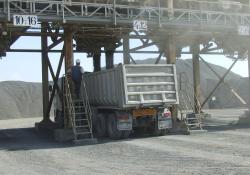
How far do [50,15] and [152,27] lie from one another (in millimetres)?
4774

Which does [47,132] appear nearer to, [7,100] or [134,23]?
[134,23]

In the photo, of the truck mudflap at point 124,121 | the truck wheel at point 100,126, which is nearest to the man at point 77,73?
the truck wheel at point 100,126

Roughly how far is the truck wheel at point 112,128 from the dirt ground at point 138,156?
64 centimetres

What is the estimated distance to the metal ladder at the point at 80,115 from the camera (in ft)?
64.0

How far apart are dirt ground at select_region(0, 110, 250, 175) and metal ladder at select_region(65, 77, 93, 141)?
93 cm

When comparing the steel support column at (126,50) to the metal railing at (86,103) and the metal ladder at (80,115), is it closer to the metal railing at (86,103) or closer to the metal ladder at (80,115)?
the metal railing at (86,103)

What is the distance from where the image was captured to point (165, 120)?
20.4 metres

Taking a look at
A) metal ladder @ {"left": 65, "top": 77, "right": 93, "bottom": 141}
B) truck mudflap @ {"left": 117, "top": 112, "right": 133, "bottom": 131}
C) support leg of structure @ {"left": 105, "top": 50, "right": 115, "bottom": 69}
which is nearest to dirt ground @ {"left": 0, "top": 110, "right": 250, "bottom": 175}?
truck mudflap @ {"left": 117, "top": 112, "right": 133, "bottom": 131}

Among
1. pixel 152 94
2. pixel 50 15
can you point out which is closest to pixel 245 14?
pixel 152 94

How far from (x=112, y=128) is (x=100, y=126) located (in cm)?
142

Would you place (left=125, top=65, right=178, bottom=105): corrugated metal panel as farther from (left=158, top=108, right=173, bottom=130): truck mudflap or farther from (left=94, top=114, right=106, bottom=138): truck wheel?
(left=94, top=114, right=106, bottom=138): truck wheel

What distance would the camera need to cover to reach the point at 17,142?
20547 millimetres

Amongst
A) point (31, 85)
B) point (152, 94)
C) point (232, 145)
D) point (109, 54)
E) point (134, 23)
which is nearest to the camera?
point (232, 145)

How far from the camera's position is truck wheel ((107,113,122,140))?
1978cm
